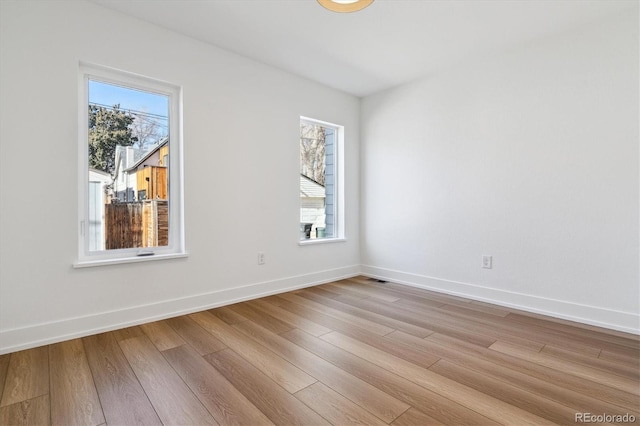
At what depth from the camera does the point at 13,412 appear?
1.44 m

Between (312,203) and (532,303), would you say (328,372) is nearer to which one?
(532,303)

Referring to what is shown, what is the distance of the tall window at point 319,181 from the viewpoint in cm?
387

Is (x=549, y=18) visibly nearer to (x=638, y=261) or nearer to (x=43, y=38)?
(x=638, y=261)

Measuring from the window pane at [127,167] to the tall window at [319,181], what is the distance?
1564mm

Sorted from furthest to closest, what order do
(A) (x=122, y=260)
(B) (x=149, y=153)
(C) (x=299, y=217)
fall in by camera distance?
1. (C) (x=299, y=217)
2. (B) (x=149, y=153)
3. (A) (x=122, y=260)

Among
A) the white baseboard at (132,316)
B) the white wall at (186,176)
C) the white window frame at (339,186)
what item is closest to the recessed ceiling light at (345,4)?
the white wall at (186,176)

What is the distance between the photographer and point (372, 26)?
259 cm

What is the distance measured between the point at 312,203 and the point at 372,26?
2.06m

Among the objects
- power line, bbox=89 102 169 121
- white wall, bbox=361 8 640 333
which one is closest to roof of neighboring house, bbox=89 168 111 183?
power line, bbox=89 102 169 121

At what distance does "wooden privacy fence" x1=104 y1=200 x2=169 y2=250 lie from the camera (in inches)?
99.3

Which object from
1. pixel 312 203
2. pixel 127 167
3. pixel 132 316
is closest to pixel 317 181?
pixel 312 203

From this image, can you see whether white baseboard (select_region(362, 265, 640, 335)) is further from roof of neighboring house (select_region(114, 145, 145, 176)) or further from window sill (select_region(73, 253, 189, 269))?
roof of neighboring house (select_region(114, 145, 145, 176))

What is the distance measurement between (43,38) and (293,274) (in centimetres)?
286

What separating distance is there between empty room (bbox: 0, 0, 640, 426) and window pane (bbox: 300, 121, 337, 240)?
0.18 m
